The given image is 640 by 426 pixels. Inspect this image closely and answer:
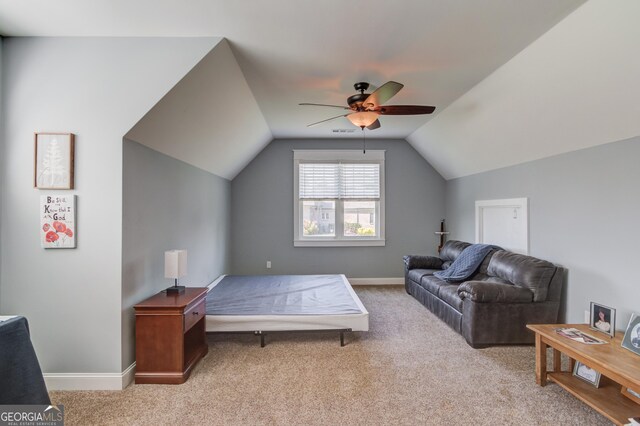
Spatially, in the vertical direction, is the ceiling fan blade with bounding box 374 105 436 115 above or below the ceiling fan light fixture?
above

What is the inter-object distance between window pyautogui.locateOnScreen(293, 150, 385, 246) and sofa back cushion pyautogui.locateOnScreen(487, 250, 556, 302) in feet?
8.73

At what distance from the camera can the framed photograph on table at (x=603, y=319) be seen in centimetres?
237

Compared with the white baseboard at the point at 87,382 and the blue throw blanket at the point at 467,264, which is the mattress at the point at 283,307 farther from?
the blue throw blanket at the point at 467,264

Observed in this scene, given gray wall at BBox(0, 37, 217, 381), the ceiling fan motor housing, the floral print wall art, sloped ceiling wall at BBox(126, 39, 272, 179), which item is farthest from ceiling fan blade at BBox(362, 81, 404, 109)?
the floral print wall art

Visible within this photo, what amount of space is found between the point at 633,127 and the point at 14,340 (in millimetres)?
4477

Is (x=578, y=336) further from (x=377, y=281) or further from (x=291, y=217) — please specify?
(x=291, y=217)

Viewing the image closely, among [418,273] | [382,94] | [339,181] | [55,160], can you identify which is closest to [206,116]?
[55,160]

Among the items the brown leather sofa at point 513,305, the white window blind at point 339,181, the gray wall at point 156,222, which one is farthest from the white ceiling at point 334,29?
the white window blind at point 339,181

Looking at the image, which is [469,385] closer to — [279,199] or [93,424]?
[93,424]

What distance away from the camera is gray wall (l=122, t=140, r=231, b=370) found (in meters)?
2.55

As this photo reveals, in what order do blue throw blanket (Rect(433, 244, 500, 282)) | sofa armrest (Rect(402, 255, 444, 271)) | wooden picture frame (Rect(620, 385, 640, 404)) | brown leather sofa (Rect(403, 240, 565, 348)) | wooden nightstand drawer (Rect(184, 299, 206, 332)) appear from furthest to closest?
1. sofa armrest (Rect(402, 255, 444, 271))
2. blue throw blanket (Rect(433, 244, 500, 282))
3. brown leather sofa (Rect(403, 240, 565, 348))
4. wooden nightstand drawer (Rect(184, 299, 206, 332))
5. wooden picture frame (Rect(620, 385, 640, 404))

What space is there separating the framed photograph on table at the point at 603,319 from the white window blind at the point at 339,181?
383 centimetres

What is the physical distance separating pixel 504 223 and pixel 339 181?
281cm

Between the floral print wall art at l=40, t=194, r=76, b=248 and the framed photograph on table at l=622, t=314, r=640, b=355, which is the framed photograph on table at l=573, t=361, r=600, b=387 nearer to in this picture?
Answer: the framed photograph on table at l=622, t=314, r=640, b=355
